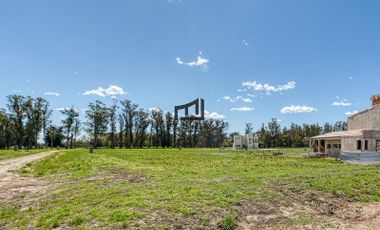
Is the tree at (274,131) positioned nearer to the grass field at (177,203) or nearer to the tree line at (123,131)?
the tree line at (123,131)

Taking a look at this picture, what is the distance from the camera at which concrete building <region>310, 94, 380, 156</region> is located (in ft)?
113

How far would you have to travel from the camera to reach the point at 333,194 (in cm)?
1136

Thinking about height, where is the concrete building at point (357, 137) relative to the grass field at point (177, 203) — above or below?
above

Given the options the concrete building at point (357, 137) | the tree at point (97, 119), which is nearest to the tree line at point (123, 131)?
the tree at point (97, 119)

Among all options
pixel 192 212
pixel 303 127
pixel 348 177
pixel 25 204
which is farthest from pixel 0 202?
pixel 303 127

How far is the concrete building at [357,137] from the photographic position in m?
34.6

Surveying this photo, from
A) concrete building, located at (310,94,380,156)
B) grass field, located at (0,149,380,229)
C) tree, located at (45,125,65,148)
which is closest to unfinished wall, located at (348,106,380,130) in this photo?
concrete building, located at (310,94,380,156)

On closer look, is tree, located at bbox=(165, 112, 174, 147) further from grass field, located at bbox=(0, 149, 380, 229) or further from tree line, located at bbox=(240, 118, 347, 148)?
grass field, located at bbox=(0, 149, 380, 229)

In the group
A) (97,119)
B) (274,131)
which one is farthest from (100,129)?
(274,131)

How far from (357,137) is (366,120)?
7.66m

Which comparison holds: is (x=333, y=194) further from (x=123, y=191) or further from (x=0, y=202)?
(x=0, y=202)

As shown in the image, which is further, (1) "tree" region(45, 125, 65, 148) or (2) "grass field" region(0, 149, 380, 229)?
(1) "tree" region(45, 125, 65, 148)

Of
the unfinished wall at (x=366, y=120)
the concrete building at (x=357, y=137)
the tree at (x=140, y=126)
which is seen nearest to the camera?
the concrete building at (x=357, y=137)

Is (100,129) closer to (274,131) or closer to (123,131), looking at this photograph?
(123,131)
